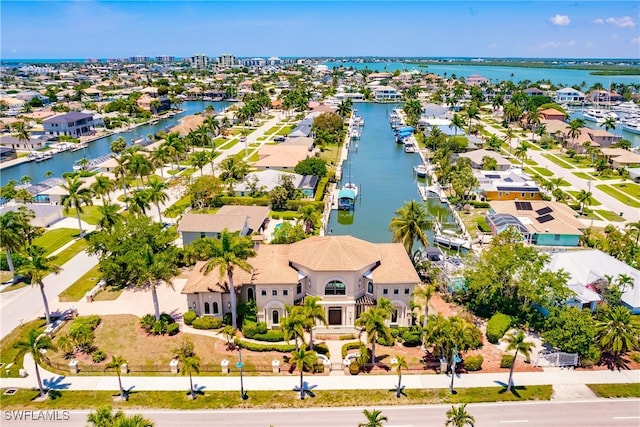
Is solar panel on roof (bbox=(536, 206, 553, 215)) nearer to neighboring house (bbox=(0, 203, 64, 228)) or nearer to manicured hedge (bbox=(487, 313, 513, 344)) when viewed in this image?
manicured hedge (bbox=(487, 313, 513, 344))

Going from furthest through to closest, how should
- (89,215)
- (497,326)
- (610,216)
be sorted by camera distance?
(89,215)
(610,216)
(497,326)

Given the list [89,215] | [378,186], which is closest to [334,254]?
[89,215]

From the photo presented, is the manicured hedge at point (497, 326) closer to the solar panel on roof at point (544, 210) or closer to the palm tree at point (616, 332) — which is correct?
the palm tree at point (616, 332)

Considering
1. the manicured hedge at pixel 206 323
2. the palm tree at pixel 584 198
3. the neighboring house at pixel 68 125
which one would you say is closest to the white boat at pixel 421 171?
the palm tree at pixel 584 198

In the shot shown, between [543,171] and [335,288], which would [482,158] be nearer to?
[543,171]

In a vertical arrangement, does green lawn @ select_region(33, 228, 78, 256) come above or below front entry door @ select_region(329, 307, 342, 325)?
above

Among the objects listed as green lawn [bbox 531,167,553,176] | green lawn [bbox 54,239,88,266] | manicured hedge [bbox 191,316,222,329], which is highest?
green lawn [bbox 531,167,553,176]

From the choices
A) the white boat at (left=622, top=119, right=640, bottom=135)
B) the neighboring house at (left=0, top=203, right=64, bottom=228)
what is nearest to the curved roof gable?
the neighboring house at (left=0, top=203, right=64, bottom=228)
